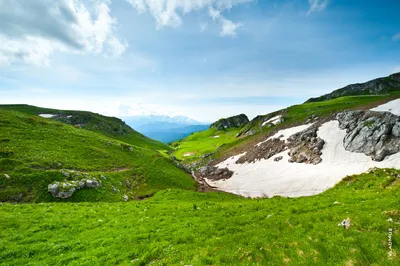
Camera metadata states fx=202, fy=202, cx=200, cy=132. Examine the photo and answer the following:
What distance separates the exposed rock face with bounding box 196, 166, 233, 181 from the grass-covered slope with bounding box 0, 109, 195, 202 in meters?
19.4

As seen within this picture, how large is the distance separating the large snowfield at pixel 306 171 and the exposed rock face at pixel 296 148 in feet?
5.85

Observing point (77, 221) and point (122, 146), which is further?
point (122, 146)

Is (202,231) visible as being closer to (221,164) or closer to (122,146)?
(122,146)

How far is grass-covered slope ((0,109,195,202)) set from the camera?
109 feet

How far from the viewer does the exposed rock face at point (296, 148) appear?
2491 inches

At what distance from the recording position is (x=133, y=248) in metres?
16.4

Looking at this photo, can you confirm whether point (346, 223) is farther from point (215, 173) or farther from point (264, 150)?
point (264, 150)

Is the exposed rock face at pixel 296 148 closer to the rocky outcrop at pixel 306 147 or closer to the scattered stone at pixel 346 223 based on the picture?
the rocky outcrop at pixel 306 147

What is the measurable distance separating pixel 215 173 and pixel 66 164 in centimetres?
5226

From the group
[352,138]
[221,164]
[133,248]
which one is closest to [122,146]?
[221,164]

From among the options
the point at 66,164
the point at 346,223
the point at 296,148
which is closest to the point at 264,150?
the point at 296,148

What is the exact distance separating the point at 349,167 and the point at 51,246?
6080 centimetres

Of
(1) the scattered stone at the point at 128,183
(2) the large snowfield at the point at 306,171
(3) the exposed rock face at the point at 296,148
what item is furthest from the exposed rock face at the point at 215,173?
(1) the scattered stone at the point at 128,183

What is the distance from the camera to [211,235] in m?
17.6
